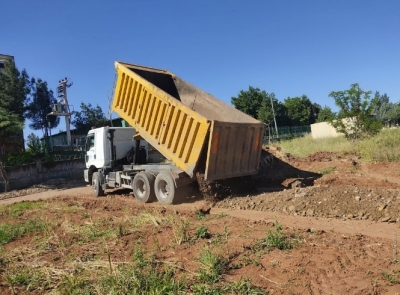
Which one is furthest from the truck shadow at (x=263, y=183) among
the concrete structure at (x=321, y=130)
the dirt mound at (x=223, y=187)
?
the concrete structure at (x=321, y=130)

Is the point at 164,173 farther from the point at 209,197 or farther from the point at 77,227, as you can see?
the point at 77,227

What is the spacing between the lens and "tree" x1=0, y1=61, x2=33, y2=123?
2675cm

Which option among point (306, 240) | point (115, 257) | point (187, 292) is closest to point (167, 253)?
point (115, 257)

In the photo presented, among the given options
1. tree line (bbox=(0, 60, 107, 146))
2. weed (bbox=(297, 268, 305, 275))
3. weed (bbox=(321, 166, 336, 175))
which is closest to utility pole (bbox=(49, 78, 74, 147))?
tree line (bbox=(0, 60, 107, 146))

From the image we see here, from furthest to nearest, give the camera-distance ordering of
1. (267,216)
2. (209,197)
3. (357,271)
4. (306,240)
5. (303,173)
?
(303,173)
(209,197)
(267,216)
(306,240)
(357,271)

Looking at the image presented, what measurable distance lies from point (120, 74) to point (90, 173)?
4653 millimetres

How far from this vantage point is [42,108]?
32594 mm

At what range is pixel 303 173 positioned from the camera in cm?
1285

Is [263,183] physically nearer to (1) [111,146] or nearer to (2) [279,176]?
(2) [279,176]

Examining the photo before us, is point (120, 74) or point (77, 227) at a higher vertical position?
point (120, 74)

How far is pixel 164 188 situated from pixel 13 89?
23304 millimetres

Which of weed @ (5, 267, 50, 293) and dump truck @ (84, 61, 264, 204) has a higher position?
dump truck @ (84, 61, 264, 204)

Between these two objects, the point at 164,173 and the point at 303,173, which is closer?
the point at 164,173

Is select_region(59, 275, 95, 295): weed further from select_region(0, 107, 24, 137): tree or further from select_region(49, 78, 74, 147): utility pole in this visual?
select_region(49, 78, 74, 147): utility pole
